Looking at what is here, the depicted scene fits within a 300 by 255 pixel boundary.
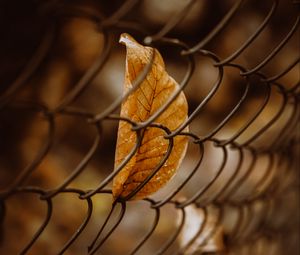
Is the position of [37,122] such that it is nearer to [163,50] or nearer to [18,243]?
[18,243]

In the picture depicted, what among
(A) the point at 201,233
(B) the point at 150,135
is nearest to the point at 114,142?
(A) the point at 201,233

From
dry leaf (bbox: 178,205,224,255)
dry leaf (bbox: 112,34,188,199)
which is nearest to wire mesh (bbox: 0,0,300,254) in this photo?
dry leaf (bbox: 178,205,224,255)

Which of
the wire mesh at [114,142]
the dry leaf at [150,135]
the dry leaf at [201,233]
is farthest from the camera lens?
the wire mesh at [114,142]

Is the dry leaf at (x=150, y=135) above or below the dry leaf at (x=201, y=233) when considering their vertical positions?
above

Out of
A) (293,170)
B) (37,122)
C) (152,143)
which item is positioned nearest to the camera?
(152,143)

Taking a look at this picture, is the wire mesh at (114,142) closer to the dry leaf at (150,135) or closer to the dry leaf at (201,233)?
the dry leaf at (201,233)

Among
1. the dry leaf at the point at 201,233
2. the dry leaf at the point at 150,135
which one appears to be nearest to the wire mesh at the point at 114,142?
the dry leaf at the point at 201,233

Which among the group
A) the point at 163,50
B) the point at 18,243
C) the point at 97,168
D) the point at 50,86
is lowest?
the point at 18,243

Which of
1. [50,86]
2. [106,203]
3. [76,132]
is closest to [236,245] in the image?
[106,203]

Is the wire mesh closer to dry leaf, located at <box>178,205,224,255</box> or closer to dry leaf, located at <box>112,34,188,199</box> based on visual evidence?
dry leaf, located at <box>178,205,224,255</box>
